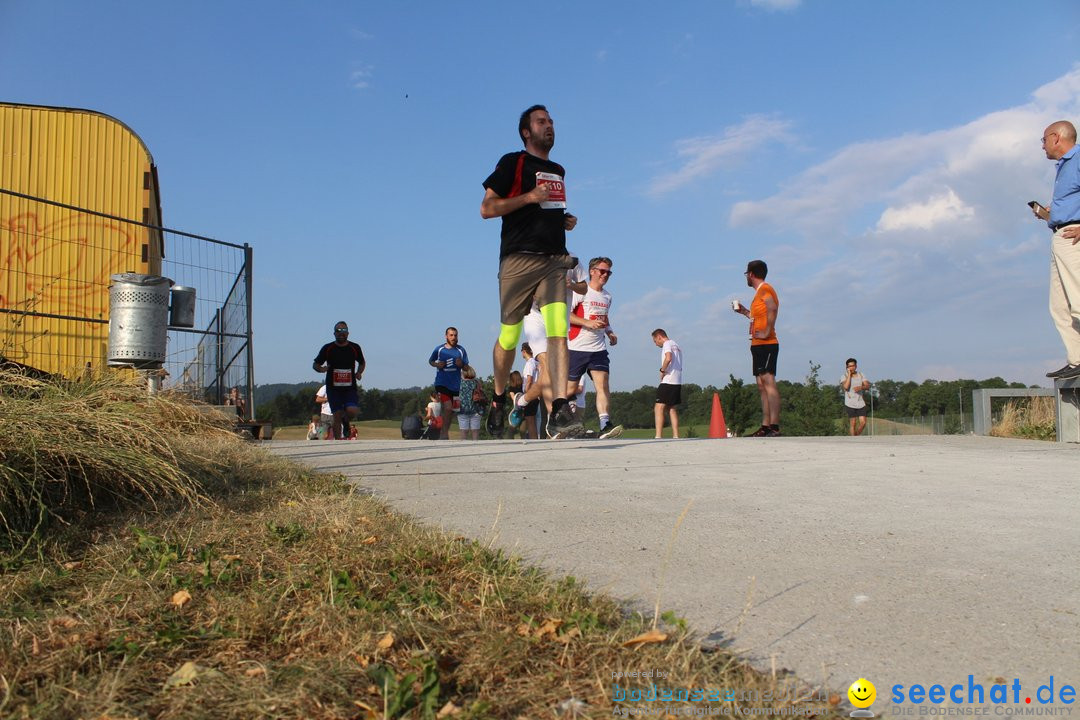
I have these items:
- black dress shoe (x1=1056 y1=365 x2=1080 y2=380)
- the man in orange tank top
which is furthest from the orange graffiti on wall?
black dress shoe (x1=1056 y1=365 x2=1080 y2=380)

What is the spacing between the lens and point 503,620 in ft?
5.78

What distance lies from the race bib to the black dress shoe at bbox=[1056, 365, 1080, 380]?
4826 millimetres

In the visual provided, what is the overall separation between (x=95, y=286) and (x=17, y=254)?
0.90m

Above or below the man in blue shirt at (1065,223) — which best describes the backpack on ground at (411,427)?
below

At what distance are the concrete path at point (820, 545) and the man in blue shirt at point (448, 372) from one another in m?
8.33

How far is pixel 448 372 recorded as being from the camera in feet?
43.4

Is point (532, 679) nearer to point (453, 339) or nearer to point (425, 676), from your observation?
point (425, 676)

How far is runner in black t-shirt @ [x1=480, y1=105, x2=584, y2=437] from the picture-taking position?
5867 mm

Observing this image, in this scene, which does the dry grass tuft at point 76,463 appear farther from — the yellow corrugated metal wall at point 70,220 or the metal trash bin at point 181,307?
the yellow corrugated metal wall at point 70,220

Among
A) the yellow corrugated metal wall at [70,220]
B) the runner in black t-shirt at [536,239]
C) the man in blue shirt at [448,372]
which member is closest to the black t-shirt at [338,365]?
the man in blue shirt at [448,372]

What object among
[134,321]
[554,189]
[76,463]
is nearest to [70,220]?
[134,321]

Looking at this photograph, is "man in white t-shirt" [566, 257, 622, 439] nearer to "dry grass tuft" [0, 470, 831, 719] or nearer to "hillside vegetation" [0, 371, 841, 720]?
"hillside vegetation" [0, 371, 841, 720]

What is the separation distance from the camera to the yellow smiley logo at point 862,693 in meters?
1.44

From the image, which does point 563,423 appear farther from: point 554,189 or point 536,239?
point 554,189
